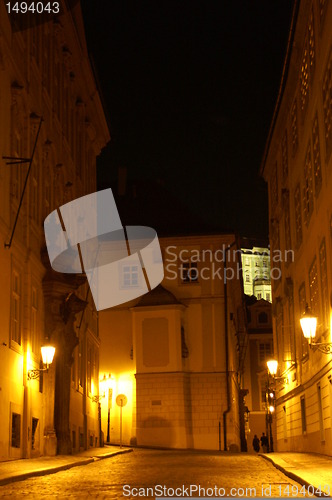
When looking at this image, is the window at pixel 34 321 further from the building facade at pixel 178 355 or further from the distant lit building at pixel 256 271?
the distant lit building at pixel 256 271

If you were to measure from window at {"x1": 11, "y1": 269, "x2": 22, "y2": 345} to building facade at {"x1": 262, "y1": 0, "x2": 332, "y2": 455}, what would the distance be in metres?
8.51

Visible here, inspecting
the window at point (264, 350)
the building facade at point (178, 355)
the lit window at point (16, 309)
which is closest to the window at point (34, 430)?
the lit window at point (16, 309)

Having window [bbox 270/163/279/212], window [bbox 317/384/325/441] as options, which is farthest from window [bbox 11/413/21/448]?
window [bbox 270/163/279/212]

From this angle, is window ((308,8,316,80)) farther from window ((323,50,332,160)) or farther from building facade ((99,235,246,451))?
building facade ((99,235,246,451))

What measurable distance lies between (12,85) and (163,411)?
28648mm

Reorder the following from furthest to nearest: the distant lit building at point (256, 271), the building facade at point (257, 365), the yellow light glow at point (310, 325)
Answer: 1. the distant lit building at point (256, 271)
2. the building facade at point (257, 365)
3. the yellow light glow at point (310, 325)

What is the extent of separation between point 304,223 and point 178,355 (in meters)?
22.3

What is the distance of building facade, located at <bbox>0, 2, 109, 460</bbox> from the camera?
22156 mm

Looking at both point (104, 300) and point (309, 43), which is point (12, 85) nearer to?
point (309, 43)

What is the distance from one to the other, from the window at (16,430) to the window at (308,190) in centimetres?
1095

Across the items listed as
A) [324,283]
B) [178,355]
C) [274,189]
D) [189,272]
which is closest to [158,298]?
[189,272]

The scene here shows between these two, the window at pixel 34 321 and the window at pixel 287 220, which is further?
the window at pixel 287 220

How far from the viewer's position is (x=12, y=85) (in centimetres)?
2331

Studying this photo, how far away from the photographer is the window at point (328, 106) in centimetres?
2156
